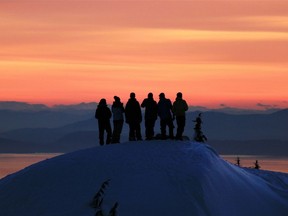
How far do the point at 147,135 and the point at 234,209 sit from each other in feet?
22.0

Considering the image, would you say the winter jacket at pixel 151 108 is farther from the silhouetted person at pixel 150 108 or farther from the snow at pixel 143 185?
the snow at pixel 143 185

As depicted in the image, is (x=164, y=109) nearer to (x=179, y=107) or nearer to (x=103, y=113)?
(x=179, y=107)

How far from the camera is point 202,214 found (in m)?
26.4

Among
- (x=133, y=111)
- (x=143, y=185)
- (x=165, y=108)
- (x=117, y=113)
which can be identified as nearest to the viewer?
(x=143, y=185)

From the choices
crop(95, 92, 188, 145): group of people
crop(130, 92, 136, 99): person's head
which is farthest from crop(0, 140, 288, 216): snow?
crop(130, 92, 136, 99): person's head

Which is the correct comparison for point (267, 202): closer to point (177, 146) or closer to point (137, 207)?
point (177, 146)

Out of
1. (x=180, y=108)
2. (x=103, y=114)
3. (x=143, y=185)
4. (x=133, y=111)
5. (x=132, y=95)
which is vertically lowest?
(x=143, y=185)

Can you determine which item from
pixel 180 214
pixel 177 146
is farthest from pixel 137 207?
pixel 177 146

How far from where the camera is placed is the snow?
26.9 meters

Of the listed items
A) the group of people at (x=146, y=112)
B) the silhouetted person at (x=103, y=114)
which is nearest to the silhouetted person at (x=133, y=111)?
the group of people at (x=146, y=112)

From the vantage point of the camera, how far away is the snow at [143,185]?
2688 centimetres

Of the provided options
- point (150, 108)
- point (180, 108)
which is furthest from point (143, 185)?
point (180, 108)

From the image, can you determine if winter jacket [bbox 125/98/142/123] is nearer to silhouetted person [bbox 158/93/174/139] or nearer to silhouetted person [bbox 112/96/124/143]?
silhouetted person [bbox 112/96/124/143]

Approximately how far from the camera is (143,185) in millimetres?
28031
